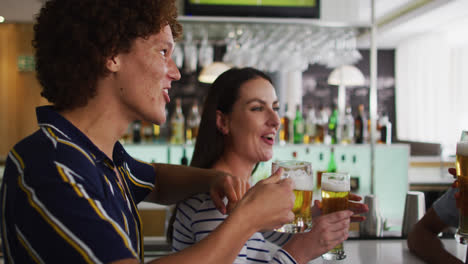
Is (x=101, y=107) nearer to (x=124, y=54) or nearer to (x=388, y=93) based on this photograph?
(x=124, y=54)

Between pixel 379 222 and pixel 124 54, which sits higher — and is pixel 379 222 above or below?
below

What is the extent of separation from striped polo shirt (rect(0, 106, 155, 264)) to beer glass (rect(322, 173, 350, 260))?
0.63 metres

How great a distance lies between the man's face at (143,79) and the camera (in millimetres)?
856

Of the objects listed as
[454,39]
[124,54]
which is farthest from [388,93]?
[124,54]

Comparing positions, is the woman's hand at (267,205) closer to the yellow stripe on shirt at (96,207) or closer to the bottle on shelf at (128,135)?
the yellow stripe on shirt at (96,207)

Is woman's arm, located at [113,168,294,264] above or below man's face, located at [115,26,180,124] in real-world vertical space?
below

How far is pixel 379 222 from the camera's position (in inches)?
57.9

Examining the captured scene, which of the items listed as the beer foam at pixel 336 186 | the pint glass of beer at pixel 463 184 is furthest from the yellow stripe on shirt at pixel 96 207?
the pint glass of beer at pixel 463 184

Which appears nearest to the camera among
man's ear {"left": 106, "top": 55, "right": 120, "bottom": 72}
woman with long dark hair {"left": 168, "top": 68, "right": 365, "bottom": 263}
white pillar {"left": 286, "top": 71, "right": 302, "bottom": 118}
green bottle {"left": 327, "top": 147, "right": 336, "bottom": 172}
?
man's ear {"left": 106, "top": 55, "right": 120, "bottom": 72}

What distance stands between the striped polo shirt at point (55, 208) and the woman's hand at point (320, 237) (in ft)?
1.68

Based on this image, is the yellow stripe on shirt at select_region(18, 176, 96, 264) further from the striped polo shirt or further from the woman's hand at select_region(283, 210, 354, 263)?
the woman's hand at select_region(283, 210, 354, 263)

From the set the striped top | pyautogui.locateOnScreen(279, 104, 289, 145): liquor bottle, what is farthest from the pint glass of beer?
pyautogui.locateOnScreen(279, 104, 289, 145): liquor bottle

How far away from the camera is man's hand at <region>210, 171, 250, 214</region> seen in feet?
3.33

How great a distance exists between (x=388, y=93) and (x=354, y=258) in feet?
24.6
